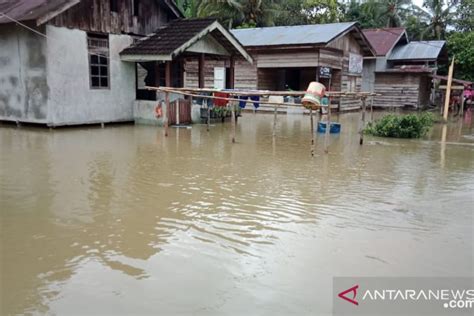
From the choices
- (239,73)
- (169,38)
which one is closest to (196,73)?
(239,73)

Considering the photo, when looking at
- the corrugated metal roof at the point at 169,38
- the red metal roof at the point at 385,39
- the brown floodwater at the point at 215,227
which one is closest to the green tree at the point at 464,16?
the red metal roof at the point at 385,39

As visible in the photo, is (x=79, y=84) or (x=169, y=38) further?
(x=169, y=38)

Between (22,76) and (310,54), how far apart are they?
12.8m

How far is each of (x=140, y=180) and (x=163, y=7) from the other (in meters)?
10.9

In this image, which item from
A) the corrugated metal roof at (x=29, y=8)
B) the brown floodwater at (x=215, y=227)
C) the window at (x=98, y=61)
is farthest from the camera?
the window at (x=98, y=61)

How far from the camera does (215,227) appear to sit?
541cm

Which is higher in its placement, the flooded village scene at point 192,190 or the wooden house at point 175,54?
the wooden house at point 175,54

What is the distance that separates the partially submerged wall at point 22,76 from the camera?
1341 cm

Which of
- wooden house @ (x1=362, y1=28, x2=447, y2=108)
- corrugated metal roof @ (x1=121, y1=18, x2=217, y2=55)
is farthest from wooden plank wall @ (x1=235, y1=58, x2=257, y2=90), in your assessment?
wooden house @ (x1=362, y1=28, x2=447, y2=108)

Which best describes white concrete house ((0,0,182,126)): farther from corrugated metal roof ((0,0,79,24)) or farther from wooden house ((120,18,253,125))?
wooden house ((120,18,253,125))

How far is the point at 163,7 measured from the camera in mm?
16719

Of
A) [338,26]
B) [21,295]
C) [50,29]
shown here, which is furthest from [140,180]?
[338,26]

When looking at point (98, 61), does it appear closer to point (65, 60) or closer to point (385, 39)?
point (65, 60)

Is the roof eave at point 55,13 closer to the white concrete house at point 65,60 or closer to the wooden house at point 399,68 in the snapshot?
the white concrete house at point 65,60
